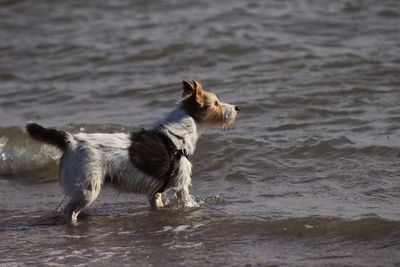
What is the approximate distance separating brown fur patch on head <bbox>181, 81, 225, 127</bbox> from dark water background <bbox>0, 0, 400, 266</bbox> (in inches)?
34.0

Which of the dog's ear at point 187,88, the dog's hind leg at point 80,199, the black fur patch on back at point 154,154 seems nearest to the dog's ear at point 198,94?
the dog's ear at point 187,88

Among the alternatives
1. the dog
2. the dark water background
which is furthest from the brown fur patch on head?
the dark water background

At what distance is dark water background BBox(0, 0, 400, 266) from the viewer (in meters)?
7.05

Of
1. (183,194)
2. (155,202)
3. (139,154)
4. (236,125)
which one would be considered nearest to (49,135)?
(139,154)

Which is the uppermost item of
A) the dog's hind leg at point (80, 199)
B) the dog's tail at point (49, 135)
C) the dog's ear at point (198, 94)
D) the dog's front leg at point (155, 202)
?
the dog's ear at point (198, 94)

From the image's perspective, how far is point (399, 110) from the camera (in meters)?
11.0

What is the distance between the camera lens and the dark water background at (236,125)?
7.05 m

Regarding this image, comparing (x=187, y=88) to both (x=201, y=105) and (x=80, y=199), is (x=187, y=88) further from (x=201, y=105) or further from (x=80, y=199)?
(x=80, y=199)

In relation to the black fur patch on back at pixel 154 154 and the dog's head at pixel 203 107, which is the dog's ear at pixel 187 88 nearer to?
the dog's head at pixel 203 107

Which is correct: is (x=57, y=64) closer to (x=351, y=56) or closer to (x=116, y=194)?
(x=351, y=56)

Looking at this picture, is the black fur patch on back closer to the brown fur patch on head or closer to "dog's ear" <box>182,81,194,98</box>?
the brown fur patch on head

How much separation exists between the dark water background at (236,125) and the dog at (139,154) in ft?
1.12

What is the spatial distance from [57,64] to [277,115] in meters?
5.79

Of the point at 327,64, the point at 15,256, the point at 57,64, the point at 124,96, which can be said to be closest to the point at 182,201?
the point at 15,256
